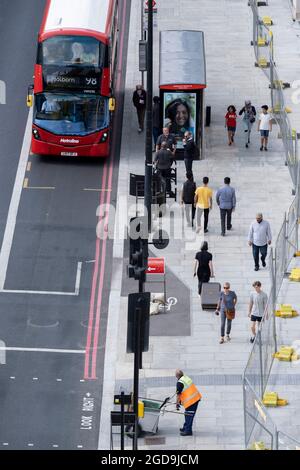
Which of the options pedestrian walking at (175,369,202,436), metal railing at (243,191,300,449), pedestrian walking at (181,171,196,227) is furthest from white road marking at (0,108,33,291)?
pedestrian walking at (175,369,202,436)

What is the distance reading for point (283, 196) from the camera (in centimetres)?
5269

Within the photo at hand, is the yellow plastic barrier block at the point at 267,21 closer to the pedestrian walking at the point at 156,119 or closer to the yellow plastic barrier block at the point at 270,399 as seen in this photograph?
the pedestrian walking at the point at 156,119

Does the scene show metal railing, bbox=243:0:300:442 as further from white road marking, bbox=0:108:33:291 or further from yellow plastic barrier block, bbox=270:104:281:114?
white road marking, bbox=0:108:33:291

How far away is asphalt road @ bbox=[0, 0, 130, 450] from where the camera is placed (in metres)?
40.8

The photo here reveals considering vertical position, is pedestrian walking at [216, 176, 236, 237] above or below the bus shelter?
below

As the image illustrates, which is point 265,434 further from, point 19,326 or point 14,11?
point 14,11

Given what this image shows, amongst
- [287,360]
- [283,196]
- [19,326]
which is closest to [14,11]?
[283,196]

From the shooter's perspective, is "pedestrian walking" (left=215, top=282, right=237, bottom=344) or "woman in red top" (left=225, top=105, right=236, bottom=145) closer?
"pedestrian walking" (left=215, top=282, right=237, bottom=344)

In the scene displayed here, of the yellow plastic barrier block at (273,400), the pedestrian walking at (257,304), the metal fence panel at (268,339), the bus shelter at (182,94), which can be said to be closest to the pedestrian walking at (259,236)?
the pedestrian walking at (257,304)

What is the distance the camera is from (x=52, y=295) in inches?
1843

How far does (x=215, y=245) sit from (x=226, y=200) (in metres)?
1.45

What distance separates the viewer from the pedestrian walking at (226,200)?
48.8 meters

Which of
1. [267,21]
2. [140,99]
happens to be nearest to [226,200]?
[140,99]

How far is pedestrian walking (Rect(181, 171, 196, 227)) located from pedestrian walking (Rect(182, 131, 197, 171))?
2110mm
